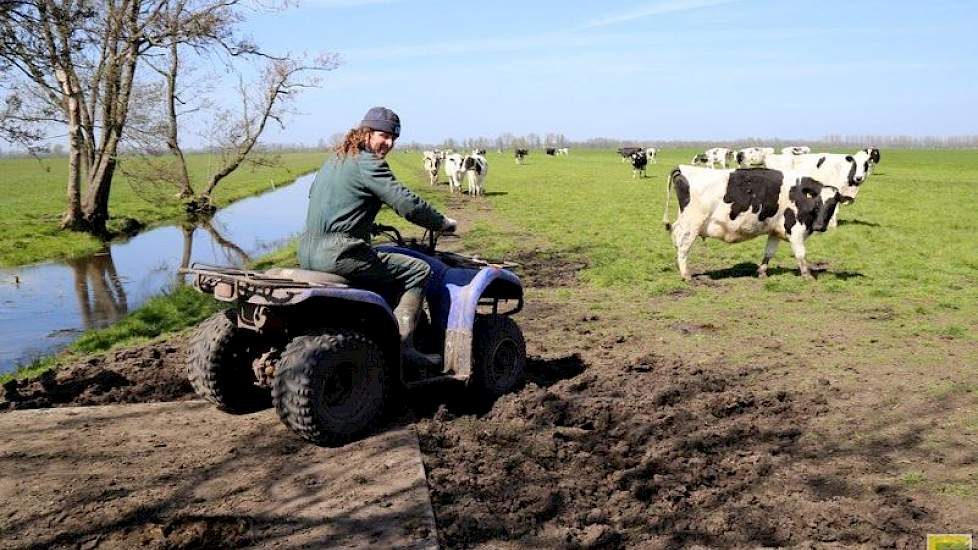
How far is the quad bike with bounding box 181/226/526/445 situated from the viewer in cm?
486

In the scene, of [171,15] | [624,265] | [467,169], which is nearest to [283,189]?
[467,169]

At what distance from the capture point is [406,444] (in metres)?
5.12

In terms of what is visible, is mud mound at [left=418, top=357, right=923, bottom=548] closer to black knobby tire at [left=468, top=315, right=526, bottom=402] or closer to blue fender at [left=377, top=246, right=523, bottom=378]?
black knobby tire at [left=468, top=315, right=526, bottom=402]

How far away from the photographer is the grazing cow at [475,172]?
32.7 m

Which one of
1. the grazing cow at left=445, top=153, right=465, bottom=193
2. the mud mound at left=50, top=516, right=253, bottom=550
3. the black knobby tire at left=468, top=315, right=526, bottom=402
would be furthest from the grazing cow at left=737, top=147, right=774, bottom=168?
the mud mound at left=50, top=516, right=253, bottom=550

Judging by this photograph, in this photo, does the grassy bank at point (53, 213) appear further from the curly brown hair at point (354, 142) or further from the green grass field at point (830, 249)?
the curly brown hair at point (354, 142)

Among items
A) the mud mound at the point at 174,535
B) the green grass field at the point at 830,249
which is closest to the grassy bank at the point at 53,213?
the green grass field at the point at 830,249

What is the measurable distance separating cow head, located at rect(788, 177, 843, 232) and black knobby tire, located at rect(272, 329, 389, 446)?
30.3ft

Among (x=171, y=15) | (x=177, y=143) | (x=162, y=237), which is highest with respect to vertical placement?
(x=171, y=15)

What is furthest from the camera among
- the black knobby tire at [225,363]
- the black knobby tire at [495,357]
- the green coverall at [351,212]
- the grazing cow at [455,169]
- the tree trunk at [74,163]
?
the grazing cow at [455,169]

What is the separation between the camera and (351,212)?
5.06m

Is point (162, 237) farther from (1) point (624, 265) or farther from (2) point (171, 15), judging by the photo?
(1) point (624, 265)

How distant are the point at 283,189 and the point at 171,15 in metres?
31.9

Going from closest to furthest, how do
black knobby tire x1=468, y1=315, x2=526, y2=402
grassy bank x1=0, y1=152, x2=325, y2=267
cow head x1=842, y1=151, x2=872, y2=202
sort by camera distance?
1. black knobby tire x1=468, y1=315, x2=526, y2=402
2. grassy bank x1=0, y1=152, x2=325, y2=267
3. cow head x1=842, y1=151, x2=872, y2=202
